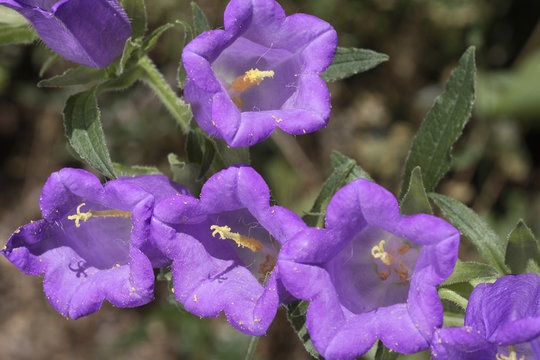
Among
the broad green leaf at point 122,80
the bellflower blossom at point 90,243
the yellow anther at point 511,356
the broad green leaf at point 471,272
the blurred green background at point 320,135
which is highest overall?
the broad green leaf at point 122,80

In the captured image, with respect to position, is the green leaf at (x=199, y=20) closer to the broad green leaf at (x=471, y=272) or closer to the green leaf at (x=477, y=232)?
the green leaf at (x=477, y=232)

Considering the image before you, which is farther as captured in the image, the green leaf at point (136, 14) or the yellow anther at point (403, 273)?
the green leaf at point (136, 14)

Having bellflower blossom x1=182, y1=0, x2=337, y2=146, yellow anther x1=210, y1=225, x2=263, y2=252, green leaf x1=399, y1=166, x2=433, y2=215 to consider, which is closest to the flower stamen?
yellow anther x1=210, y1=225, x2=263, y2=252

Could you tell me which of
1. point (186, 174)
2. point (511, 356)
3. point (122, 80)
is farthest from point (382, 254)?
point (122, 80)

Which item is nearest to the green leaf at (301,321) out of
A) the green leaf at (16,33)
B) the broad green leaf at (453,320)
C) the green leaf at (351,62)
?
the broad green leaf at (453,320)

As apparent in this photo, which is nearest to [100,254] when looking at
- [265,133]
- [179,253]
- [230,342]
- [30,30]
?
[179,253]

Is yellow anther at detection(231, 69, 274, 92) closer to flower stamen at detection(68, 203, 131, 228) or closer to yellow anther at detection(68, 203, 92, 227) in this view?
flower stamen at detection(68, 203, 131, 228)

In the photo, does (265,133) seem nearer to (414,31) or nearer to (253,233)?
(253,233)
